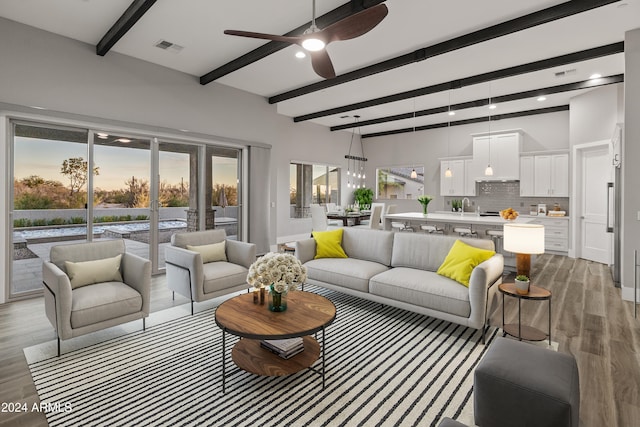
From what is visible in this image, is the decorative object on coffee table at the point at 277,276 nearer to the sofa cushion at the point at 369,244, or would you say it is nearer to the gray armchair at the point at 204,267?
the gray armchair at the point at 204,267

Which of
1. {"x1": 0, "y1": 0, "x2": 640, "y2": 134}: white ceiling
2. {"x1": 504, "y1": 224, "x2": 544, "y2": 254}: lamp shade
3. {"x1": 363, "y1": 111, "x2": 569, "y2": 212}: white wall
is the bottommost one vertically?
{"x1": 504, "y1": 224, "x2": 544, "y2": 254}: lamp shade

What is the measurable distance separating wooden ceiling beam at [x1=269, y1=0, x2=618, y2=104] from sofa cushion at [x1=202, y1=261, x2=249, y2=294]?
3.58 meters

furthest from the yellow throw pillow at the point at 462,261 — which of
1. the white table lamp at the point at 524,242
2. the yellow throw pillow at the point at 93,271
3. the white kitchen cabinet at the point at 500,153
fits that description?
the white kitchen cabinet at the point at 500,153

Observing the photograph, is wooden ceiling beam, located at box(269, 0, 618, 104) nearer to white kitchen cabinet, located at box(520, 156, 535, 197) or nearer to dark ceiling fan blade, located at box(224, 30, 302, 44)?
dark ceiling fan blade, located at box(224, 30, 302, 44)

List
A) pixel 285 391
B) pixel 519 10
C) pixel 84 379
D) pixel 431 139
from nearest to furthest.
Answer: pixel 285 391 → pixel 84 379 → pixel 519 10 → pixel 431 139

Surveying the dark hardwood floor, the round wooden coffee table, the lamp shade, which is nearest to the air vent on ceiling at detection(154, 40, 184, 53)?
the dark hardwood floor

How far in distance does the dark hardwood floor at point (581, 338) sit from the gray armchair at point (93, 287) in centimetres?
40

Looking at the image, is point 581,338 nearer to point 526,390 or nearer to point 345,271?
point 526,390

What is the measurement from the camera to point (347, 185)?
34.2ft

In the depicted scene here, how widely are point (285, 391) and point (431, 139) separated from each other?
8592 mm

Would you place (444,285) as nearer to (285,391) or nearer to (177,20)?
(285,391)

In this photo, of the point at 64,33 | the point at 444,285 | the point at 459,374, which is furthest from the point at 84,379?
the point at 64,33

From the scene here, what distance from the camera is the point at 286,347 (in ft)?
7.89

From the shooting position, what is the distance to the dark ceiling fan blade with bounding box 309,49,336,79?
9.79 feet
